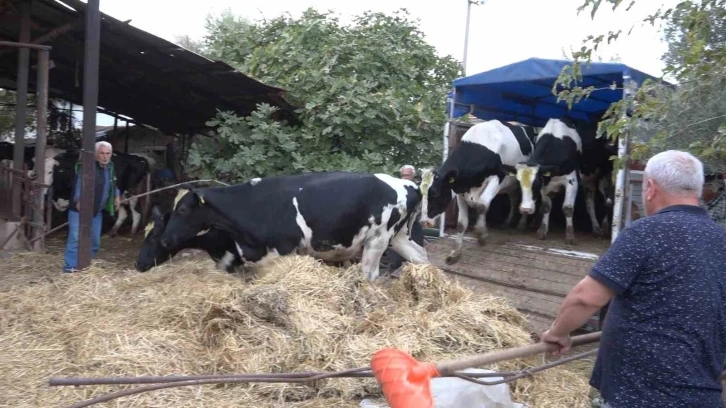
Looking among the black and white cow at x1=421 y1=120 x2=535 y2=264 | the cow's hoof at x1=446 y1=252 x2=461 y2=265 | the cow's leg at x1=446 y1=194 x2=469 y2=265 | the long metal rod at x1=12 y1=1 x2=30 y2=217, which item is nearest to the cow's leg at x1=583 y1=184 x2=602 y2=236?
the black and white cow at x1=421 y1=120 x2=535 y2=264

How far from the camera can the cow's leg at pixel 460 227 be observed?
8412 millimetres

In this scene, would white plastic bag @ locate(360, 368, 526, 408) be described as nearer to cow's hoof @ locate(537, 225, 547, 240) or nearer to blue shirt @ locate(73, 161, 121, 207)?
cow's hoof @ locate(537, 225, 547, 240)

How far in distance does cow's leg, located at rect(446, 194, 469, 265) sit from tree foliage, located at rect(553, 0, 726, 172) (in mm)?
3254

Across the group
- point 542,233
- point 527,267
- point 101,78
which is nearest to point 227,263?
point 527,267

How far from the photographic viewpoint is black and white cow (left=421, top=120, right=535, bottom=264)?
890 cm

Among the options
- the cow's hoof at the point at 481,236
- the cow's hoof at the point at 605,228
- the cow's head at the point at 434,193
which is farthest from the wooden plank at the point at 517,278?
the cow's hoof at the point at 605,228

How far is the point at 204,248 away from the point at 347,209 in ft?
5.42

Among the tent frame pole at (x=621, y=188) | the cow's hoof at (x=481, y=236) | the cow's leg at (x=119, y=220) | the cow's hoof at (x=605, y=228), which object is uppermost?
the tent frame pole at (x=621, y=188)

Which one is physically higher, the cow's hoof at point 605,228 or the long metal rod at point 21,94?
the long metal rod at point 21,94

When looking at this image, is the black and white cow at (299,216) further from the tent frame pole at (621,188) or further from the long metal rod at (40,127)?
the tent frame pole at (621,188)

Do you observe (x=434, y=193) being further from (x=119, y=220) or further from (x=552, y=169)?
(x=119, y=220)

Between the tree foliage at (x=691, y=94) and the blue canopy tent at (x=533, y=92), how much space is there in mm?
1769

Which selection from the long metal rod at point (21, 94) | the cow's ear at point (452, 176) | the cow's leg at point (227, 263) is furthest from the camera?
the cow's ear at point (452, 176)

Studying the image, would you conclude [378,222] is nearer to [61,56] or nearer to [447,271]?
[447,271]
